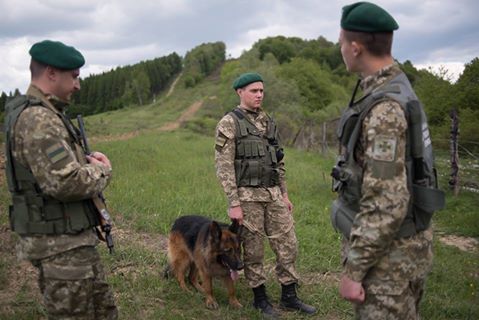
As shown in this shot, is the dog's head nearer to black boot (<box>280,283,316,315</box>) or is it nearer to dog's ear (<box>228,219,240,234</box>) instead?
dog's ear (<box>228,219,240,234</box>)

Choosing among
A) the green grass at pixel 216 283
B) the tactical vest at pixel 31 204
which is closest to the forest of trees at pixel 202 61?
the green grass at pixel 216 283

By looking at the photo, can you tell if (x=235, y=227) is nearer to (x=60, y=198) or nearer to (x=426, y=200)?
(x=60, y=198)

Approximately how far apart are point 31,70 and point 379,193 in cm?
220

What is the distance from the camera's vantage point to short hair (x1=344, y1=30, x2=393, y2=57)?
7.11 ft

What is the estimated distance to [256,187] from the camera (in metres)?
4.39

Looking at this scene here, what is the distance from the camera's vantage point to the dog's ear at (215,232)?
432cm

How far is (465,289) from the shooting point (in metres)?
4.94

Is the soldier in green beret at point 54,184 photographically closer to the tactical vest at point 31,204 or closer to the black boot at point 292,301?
the tactical vest at point 31,204

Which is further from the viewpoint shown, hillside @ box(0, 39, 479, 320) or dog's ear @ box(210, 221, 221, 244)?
hillside @ box(0, 39, 479, 320)

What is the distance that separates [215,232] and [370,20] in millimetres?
2804

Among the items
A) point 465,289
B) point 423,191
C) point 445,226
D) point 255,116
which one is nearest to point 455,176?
point 445,226

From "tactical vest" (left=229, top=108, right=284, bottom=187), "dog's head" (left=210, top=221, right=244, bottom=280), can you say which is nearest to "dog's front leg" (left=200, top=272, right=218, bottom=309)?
"dog's head" (left=210, top=221, right=244, bottom=280)

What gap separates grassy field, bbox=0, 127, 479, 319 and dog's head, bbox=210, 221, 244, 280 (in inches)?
21.0

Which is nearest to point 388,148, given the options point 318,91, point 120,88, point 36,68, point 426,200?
point 426,200
